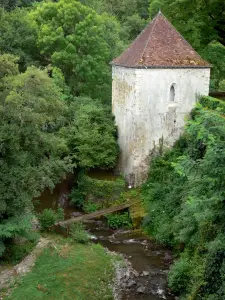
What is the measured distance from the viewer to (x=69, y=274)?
16.0 metres

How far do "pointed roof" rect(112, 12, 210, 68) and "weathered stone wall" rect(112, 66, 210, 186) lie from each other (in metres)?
0.38

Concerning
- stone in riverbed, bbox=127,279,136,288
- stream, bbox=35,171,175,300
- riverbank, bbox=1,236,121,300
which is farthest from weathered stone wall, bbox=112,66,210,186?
stone in riverbed, bbox=127,279,136,288

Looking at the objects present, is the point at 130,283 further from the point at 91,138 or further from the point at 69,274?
the point at 91,138

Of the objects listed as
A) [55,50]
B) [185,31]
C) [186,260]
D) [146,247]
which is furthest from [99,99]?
[186,260]

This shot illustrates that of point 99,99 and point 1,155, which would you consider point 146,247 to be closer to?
point 1,155

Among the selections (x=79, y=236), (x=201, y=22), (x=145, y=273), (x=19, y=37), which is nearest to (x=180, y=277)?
(x=145, y=273)

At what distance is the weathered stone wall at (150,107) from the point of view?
23.1m

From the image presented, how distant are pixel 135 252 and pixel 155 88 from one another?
9275 millimetres

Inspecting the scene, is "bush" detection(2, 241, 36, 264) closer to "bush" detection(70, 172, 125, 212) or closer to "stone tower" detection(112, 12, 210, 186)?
"bush" detection(70, 172, 125, 212)

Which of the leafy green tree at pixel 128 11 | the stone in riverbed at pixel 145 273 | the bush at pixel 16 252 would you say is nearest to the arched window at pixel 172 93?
the stone in riverbed at pixel 145 273

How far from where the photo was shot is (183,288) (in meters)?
15.2

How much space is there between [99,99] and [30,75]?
14.1m

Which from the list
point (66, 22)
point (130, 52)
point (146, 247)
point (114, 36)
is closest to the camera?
point (146, 247)

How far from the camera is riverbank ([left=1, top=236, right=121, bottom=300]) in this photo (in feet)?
48.6
